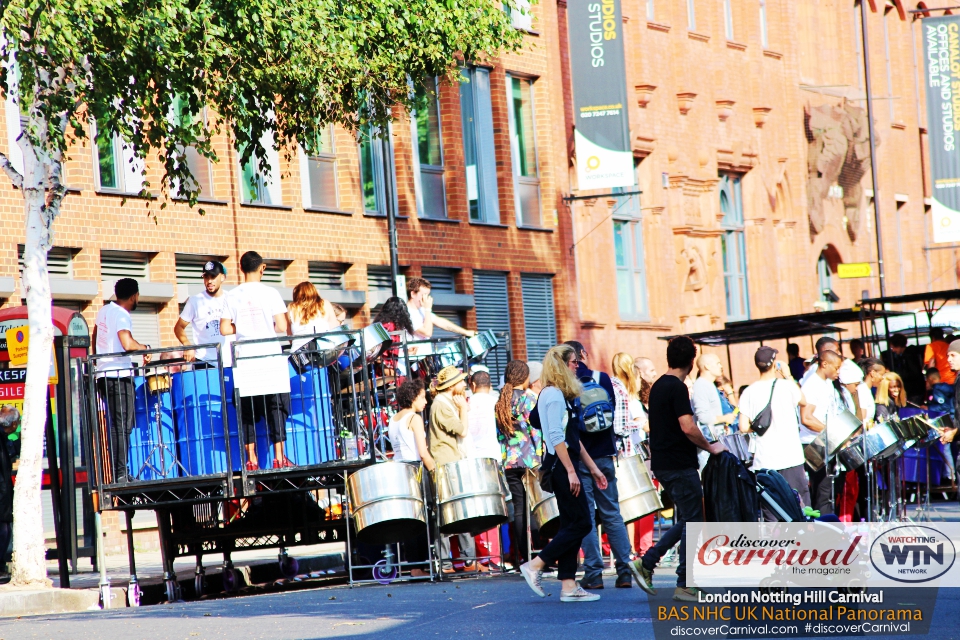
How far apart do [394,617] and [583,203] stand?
2252 cm

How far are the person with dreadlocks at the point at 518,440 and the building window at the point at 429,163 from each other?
1472 cm

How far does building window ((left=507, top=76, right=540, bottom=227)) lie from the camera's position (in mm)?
32219

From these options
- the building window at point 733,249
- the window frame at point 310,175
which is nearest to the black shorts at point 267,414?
the window frame at point 310,175

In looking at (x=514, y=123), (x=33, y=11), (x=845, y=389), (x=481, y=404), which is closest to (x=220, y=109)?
(x=33, y=11)

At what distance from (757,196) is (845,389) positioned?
22.3 metres

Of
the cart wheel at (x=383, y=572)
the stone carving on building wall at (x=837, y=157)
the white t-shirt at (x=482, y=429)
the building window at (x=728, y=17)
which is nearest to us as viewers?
the cart wheel at (x=383, y=572)

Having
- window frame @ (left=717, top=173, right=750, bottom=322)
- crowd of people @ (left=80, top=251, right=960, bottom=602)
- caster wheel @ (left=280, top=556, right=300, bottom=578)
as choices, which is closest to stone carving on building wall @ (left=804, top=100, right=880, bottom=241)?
window frame @ (left=717, top=173, right=750, bottom=322)

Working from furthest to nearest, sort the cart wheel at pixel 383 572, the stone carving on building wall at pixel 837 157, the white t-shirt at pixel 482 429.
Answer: the stone carving on building wall at pixel 837 157
the white t-shirt at pixel 482 429
the cart wheel at pixel 383 572

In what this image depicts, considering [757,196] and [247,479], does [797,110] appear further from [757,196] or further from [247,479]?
[247,479]

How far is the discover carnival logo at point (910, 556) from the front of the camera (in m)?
12.2

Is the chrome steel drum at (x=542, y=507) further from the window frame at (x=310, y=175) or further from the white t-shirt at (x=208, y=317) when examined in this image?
the window frame at (x=310, y=175)

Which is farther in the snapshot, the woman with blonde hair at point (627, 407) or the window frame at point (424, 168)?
the window frame at point (424, 168)

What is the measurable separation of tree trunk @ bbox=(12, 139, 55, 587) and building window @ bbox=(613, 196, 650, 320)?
821 inches

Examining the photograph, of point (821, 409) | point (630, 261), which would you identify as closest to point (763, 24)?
point (630, 261)
